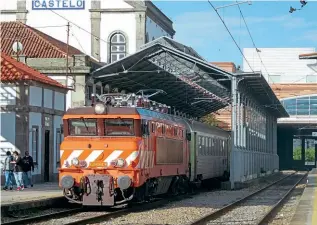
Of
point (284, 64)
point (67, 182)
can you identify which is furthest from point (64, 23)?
point (284, 64)

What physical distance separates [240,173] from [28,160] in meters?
13.9

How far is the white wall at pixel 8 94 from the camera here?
101 ft

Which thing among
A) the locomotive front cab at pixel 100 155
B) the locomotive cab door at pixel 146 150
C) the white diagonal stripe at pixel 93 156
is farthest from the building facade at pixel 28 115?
the white diagonal stripe at pixel 93 156

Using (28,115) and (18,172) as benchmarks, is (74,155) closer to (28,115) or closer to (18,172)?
(18,172)

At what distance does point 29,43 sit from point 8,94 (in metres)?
12.8

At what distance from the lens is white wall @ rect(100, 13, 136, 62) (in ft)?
173

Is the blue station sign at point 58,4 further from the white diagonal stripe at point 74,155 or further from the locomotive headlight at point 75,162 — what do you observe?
the locomotive headlight at point 75,162

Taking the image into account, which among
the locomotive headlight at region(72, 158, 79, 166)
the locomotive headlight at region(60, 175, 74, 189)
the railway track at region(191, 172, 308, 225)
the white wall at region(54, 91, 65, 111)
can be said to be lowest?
the railway track at region(191, 172, 308, 225)

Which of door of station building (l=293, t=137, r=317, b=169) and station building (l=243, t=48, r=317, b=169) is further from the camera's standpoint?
door of station building (l=293, t=137, r=317, b=169)

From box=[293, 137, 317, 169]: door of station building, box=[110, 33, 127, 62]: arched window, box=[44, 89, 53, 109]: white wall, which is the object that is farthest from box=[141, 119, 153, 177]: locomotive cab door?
box=[293, 137, 317, 169]: door of station building

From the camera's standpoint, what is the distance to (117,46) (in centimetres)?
5331

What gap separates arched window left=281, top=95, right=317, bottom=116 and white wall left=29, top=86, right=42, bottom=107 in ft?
170

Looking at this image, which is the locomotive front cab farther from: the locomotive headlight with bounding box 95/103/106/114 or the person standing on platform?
the person standing on platform

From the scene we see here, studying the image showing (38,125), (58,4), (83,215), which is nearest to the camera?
(83,215)
